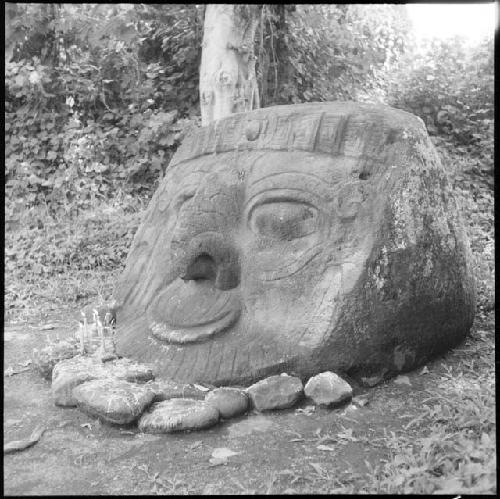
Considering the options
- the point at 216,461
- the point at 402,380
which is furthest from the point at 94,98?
the point at 216,461

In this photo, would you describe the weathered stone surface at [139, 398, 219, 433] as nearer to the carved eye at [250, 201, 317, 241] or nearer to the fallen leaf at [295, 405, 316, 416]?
the fallen leaf at [295, 405, 316, 416]

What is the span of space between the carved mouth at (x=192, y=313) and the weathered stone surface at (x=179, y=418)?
24.1 inches

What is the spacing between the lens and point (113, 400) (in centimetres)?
300

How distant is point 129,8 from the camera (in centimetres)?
820

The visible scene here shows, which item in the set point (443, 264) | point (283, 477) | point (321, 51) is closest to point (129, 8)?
point (321, 51)

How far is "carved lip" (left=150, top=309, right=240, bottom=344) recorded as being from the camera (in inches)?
139

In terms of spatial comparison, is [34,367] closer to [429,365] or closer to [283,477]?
[283,477]

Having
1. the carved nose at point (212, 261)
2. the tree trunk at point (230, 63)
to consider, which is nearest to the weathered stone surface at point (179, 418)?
the carved nose at point (212, 261)

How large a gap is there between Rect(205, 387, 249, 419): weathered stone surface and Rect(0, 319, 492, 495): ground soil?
1.9 inches

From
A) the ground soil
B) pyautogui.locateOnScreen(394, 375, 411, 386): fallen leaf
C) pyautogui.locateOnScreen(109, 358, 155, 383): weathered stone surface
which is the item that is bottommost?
the ground soil

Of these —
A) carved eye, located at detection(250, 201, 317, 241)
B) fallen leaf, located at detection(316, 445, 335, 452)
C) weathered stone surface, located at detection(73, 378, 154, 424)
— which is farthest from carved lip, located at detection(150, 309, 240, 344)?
fallen leaf, located at detection(316, 445, 335, 452)

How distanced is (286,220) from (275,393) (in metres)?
1.03

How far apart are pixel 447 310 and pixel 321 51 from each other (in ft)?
21.7

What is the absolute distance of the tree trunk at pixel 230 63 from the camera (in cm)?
641
